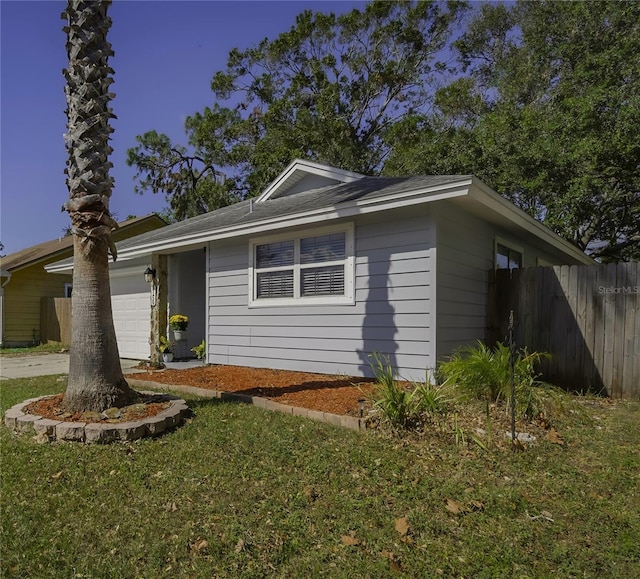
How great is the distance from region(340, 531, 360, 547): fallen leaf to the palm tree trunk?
3.00m

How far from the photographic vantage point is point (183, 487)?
317 cm

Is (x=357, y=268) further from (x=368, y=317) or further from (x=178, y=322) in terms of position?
(x=178, y=322)

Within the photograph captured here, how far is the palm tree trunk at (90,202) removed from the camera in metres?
4.55

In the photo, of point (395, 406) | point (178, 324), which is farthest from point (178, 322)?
point (395, 406)

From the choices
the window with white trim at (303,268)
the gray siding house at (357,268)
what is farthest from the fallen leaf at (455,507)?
the window with white trim at (303,268)

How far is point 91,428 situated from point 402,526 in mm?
2915

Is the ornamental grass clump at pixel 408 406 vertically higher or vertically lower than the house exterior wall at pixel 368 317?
lower

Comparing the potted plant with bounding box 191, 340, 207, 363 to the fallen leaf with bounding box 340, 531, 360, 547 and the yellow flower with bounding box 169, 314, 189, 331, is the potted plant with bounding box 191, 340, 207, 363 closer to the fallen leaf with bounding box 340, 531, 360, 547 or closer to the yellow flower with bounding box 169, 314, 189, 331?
Answer: the yellow flower with bounding box 169, 314, 189, 331

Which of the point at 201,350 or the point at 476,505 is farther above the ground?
the point at 201,350

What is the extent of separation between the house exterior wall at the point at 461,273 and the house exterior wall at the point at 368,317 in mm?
251

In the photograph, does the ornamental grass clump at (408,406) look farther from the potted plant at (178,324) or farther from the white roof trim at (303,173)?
the potted plant at (178,324)

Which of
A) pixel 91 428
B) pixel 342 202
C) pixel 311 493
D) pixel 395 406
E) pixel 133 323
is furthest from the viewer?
pixel 133 323

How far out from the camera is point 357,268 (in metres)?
7.02

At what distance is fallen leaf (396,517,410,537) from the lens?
2.64 metres
